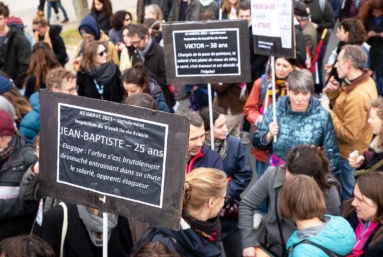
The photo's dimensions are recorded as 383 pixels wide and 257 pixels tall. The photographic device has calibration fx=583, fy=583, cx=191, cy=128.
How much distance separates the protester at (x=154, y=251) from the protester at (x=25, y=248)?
58 cm

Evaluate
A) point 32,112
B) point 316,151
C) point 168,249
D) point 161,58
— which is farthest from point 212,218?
point 161,58

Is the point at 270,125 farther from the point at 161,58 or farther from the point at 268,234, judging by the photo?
the point at 161,58

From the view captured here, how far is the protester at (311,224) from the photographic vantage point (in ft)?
11.0

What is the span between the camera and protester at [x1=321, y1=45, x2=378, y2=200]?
5.43 meters

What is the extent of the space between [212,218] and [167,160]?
2.00 feet

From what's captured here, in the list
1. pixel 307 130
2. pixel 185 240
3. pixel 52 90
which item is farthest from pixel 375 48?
pixel 185 240

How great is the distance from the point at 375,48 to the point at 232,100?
278cm

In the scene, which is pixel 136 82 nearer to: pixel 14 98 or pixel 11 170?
pixel 14 98

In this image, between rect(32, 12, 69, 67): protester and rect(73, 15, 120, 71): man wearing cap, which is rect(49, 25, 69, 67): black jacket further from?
rect(73, 15, 120, 71): man wearing cap

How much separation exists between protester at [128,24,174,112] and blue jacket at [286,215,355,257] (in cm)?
401

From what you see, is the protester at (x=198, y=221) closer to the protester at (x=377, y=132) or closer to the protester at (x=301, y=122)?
the protester at (x=301, y=122)

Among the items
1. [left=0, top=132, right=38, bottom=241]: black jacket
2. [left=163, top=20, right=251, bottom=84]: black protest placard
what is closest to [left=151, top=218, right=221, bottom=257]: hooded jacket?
[left=0, top=132, right=38, bottom=241]: black jacket

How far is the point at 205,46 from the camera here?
4973 millimetres

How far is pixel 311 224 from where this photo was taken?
3.47m
